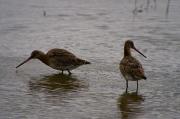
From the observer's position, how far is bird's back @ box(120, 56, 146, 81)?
1021 centimetres

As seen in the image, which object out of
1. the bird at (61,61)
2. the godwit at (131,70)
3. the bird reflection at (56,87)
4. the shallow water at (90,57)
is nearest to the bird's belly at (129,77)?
the godwit at (131,70)

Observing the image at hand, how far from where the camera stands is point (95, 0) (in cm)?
2125

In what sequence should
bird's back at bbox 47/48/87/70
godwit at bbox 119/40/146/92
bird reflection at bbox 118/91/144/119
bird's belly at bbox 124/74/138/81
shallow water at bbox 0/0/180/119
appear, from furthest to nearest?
bird's back at bbox 47/48/87/70, bird's belly at bbox 124/74/138/81, godwit at bbox 119/40/146/92, shallow water at bbox 0/0/180/119, bird reflection at bbox 118/91/144/119

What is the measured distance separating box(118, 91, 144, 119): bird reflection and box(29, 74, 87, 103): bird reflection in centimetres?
80

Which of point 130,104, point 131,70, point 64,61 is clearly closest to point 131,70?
point 131,70

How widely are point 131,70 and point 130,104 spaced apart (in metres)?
0.92

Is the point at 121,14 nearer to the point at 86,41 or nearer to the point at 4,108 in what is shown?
the point at 86,41

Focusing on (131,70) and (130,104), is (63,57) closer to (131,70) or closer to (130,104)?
(131,70)

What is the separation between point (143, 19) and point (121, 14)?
83cm

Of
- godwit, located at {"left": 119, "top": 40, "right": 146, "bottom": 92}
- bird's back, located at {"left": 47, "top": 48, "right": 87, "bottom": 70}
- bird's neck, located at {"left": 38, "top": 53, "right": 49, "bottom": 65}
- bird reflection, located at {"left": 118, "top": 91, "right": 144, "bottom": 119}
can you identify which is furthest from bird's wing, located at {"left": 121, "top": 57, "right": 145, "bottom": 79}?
bird's neck, located at {"left": 38, "top": 53, "right": 49, "bottom": 65}

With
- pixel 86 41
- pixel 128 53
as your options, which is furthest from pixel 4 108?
pixel 86 41

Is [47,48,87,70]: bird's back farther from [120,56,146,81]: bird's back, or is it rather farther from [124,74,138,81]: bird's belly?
[124,74,138,81]: bird's belly

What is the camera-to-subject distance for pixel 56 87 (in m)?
10.6

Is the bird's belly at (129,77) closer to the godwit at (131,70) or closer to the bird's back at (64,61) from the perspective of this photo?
the godwit at (131,70)
